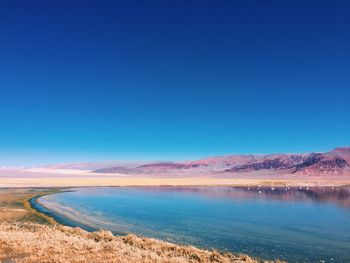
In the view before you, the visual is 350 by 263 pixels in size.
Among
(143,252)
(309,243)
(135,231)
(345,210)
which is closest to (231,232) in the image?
(309,243)

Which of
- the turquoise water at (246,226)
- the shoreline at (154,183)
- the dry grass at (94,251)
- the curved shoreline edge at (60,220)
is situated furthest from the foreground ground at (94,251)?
the shoreline at (154,183)

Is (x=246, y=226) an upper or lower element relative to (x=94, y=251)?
lower

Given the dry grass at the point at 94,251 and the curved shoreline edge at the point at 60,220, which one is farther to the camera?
the curved shoreline edge at the point at 60,220

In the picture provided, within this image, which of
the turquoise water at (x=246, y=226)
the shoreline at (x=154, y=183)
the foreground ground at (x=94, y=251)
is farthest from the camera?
the shoreline at (x=154, y=183)

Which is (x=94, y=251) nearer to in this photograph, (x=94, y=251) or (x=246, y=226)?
(x=94, y=251)

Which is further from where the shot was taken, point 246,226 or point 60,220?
point 60,220

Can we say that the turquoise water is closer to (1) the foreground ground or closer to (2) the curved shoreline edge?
(2) the curved shoreline edge

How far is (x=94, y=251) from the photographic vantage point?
15438mm

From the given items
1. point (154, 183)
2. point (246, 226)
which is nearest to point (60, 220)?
point (246, 226)

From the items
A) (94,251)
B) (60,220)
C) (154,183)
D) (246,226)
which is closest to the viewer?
(94,251)

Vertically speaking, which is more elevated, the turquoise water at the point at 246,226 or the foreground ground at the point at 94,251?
the foreground ground at the point at 94,251

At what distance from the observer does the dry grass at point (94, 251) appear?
1438 cm

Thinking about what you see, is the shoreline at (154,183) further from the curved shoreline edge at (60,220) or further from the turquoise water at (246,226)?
the turquoise water at (246,226)

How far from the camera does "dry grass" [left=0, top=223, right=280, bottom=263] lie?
14.4 m
